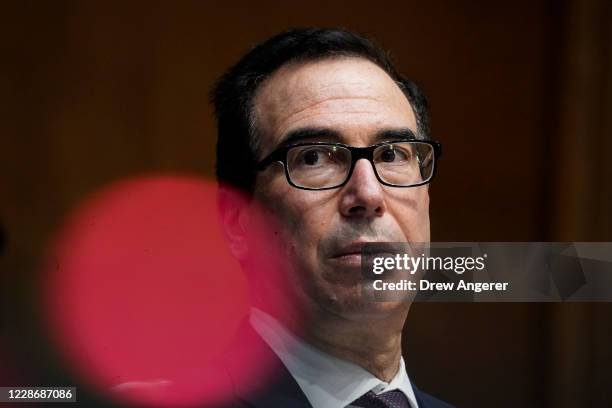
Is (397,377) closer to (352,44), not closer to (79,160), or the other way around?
(352,44)

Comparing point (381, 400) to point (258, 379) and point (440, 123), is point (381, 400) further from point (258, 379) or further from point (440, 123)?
point (440, 123)

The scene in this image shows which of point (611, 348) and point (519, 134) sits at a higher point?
point (519, 134)

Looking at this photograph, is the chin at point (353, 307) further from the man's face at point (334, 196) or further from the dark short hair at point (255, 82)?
the dark short hair at point (255, 82)

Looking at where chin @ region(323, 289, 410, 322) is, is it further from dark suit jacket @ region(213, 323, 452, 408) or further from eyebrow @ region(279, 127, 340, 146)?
Answer: eyebrow @ region(279, 127, 340, 146)

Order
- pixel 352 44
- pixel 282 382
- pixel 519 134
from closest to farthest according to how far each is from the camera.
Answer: pixel 282 382 < pixel 352 44 < pixel 519 134

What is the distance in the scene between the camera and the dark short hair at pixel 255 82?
1.34 m

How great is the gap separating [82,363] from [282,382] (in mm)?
423

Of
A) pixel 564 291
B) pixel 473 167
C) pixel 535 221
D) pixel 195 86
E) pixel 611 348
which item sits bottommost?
pixel 611 348

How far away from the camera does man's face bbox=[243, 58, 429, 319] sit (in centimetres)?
123

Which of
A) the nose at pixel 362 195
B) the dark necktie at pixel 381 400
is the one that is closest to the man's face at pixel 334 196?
the nose at pixel 362 195

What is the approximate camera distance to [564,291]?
4.68ft

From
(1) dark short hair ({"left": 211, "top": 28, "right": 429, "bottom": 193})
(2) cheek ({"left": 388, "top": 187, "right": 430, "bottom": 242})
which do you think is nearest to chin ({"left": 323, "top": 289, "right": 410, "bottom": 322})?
(2) cheek ({"left": 388, "top": 187, "right": 430, "bottom": 242})

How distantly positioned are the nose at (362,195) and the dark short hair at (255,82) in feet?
0.56

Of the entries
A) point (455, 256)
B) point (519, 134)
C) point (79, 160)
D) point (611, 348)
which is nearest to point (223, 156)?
point (79, 160)
